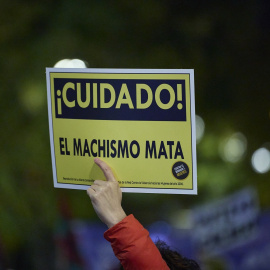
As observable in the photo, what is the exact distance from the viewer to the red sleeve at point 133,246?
84 centimetres

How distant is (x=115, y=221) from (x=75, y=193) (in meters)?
0.92

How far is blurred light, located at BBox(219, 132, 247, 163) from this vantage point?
1669mm

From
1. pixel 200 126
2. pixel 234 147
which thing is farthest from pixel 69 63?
pixel 234 147

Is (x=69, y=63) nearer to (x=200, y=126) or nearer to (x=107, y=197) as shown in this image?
(x=200, y=126)

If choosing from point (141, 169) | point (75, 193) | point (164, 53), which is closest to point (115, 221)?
point (141, 169)

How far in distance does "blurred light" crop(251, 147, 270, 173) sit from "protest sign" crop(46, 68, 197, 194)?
836 millimetres

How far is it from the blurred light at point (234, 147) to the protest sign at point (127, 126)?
81 cm

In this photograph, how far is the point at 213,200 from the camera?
5.51ft

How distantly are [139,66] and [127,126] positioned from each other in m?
0.70

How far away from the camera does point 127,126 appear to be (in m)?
0.92

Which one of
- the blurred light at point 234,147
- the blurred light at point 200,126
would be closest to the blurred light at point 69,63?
the blurred light at point 200,126

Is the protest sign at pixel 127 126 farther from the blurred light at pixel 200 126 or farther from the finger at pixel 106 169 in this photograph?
the blurred light at pixel 200 126

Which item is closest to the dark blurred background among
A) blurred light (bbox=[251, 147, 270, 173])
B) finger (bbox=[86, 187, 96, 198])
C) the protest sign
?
blurred light (bbox=[251, 147, 270, 173])

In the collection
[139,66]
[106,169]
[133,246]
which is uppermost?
[139,66]
